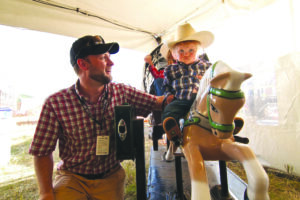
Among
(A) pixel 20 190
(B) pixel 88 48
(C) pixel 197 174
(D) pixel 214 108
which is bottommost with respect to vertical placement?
(A) pixel 20 190

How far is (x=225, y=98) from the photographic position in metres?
0.56

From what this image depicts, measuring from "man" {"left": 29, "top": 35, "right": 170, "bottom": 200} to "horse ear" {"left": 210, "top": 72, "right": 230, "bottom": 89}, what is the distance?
791 millimetres

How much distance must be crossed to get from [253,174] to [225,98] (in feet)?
1.11

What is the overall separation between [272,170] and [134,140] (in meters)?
1.77

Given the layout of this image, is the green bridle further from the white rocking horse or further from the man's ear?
the man's ear

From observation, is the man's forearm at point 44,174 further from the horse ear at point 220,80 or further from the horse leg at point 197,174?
the horse ear at point 220,80

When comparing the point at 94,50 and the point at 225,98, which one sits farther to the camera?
the point at 94,50

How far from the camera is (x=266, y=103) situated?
5.79 feet

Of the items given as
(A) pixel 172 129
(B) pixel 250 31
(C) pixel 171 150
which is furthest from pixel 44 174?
(B) pixel 250 31

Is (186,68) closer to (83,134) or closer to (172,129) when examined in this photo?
(172,129)

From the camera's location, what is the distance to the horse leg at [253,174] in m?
0.57

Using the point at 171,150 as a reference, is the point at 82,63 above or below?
above

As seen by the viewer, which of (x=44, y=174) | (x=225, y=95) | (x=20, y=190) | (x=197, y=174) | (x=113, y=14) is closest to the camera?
(x=225, y=95)

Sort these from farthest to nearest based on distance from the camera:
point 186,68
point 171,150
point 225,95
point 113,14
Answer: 1. point 113,14
2. point 171,150
3. point 186,68
4. point 225,95
